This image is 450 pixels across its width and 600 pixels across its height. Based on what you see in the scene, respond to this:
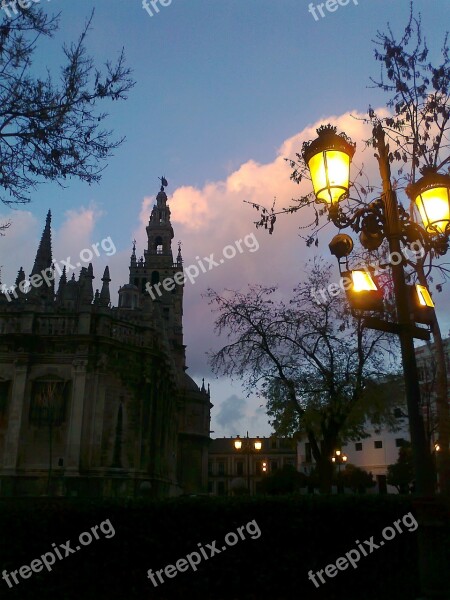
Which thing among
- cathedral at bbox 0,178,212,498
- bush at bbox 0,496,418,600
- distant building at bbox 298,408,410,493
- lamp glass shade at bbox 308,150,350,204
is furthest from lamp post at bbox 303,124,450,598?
distant building at bbox 298,408,410,493

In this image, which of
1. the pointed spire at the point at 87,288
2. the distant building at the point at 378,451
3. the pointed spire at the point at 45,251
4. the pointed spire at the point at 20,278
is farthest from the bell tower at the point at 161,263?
the pointed spire at the point at 87,288

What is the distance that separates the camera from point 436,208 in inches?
247

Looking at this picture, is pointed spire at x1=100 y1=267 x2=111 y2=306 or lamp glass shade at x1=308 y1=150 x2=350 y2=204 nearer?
lamp glass shade at x1=308 y1=150 x2=350 y2=204

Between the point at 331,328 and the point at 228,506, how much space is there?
11.3m

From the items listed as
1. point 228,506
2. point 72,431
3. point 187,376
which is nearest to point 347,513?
point 228,506

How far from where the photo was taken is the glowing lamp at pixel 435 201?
6.25m

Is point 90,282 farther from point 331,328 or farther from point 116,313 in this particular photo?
point 331,328

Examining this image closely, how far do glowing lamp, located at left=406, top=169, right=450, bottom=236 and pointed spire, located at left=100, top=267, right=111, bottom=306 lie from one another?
84.7 ft

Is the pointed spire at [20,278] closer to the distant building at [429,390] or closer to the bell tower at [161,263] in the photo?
the distant building at [429,390]

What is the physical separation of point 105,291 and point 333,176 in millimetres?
26187

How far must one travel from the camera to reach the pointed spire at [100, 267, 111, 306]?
3066 centimetres

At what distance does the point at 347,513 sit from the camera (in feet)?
37.1

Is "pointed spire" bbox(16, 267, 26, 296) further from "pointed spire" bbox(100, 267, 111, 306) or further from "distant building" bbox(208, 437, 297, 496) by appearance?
"distant building" bbox(208, 437, 297, 496)

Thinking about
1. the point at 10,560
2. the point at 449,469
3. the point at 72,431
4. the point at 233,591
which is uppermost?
the point at 72,431
